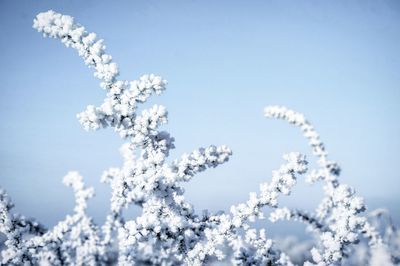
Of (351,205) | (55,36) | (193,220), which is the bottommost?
(193,220)

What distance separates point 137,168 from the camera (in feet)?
16.8

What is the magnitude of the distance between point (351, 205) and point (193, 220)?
2700mm

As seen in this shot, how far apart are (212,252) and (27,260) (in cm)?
437

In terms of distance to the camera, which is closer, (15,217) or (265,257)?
(265,257)

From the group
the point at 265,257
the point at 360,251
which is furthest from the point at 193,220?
the point at 360,251

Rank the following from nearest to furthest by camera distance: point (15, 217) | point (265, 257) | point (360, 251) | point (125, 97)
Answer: point (125, 97) < point (265, 257) < point (15, 217) < point (360, 251)

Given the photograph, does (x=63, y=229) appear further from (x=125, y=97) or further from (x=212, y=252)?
(x=125, y=97)

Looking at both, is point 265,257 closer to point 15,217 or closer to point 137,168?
point 137,168

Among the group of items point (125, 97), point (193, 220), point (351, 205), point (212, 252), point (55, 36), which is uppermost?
point (55, 36)

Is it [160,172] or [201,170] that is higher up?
[201,170]

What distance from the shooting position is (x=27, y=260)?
7.70m

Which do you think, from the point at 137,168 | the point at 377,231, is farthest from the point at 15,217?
the point at 377,231

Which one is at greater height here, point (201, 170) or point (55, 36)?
point (55, 36)

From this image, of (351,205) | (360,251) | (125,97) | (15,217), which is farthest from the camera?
(360,251)
